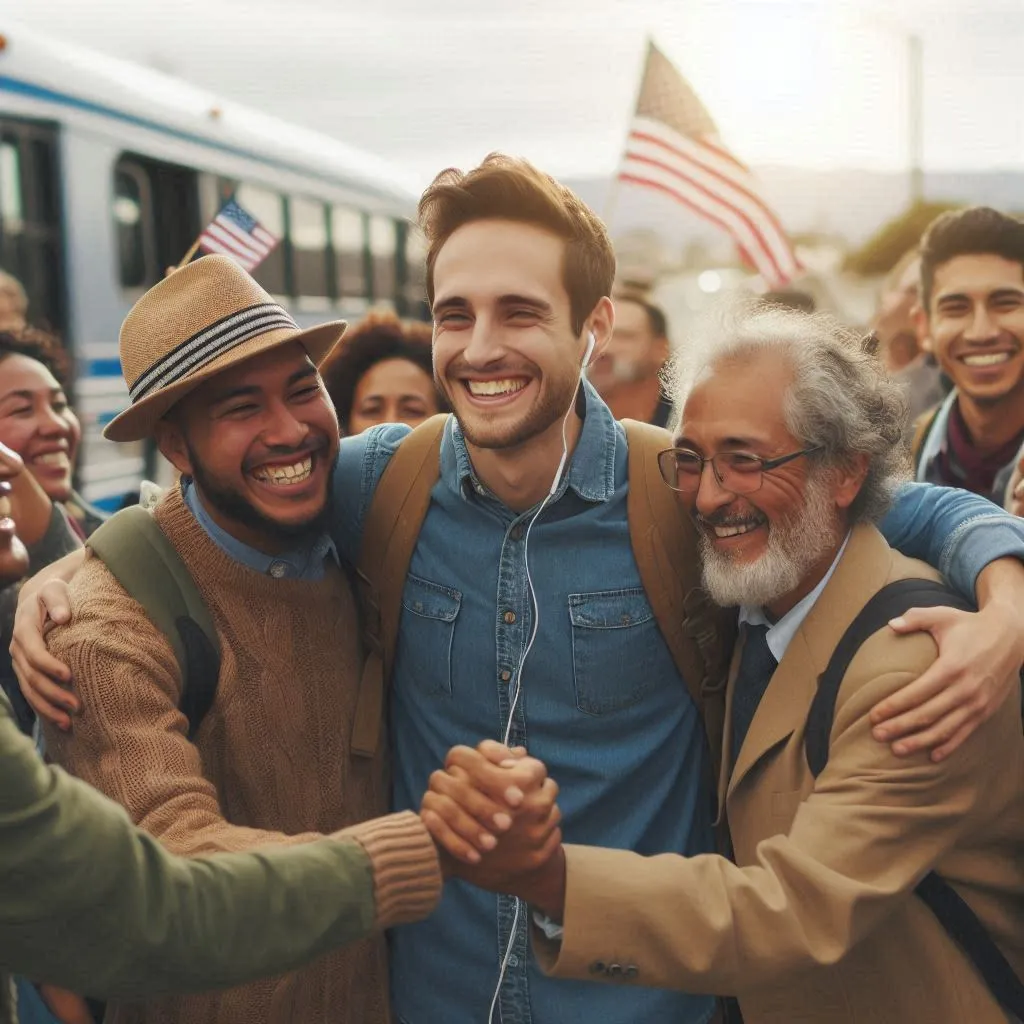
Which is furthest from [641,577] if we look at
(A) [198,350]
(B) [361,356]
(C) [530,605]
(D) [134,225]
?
(D) [134,225]

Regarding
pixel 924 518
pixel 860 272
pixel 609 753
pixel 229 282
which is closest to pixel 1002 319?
pixel 924 518

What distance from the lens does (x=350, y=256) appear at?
42.2ft

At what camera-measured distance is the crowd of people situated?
83.4 inches

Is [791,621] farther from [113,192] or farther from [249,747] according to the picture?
[113,192]

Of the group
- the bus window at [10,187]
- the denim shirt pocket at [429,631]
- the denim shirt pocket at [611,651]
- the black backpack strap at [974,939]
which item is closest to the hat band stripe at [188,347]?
the denim shirt pocket at [429,631]

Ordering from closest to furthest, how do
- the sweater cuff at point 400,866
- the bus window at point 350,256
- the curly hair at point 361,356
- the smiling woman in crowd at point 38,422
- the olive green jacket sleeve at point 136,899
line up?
the olive green jacket sleeve at point 136,899 → the sweater cuff at point 400,866 → the smiling woman in crowd at point 38,422 → the curly hair at point 361,356 → the bus window at point 350,256

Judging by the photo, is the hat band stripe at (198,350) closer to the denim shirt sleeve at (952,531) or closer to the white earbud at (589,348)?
the white earbud at (589,348)

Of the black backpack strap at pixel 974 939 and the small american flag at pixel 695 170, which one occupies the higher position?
the small american flag at pixel 695 170

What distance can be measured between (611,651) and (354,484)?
79cm

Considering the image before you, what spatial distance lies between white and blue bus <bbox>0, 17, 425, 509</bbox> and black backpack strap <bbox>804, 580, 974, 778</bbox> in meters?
7.18

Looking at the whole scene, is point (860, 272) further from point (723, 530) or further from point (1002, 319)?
point (723, 530)

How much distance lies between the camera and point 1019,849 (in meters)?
2.36

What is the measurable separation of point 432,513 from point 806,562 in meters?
0.90

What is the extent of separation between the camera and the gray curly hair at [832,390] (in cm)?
250
